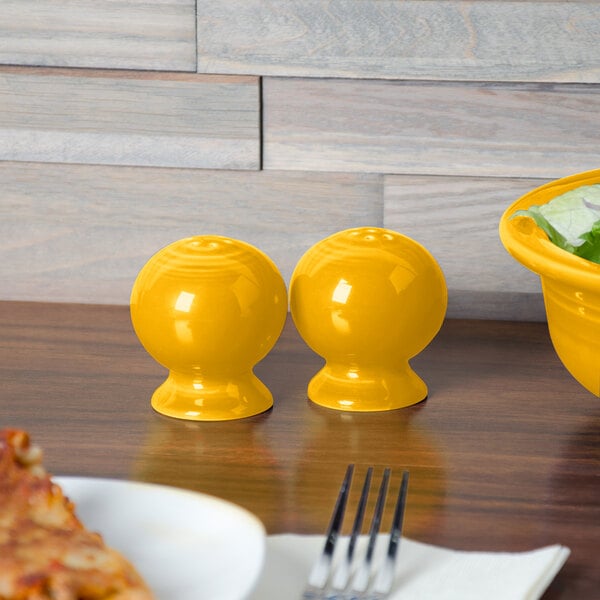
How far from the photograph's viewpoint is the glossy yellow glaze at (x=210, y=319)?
80cm

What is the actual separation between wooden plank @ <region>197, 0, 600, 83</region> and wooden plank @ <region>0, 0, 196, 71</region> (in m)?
0.03

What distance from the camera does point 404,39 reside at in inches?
42.5

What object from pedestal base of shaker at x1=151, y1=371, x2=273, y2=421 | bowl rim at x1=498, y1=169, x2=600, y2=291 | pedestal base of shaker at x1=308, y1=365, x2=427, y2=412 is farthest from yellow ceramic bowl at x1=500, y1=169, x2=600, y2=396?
pedestal base of shaker at x1=151, y1=371, x2=273, y2=421

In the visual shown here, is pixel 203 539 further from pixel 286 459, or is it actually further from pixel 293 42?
pixel 293 42

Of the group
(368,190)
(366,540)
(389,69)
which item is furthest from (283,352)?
(366,540)

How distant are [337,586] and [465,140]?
668mm

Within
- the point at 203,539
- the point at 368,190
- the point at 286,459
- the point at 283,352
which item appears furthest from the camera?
the point at 368,190

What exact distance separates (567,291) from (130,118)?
0.58 metres

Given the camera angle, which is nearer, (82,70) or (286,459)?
(286,459)

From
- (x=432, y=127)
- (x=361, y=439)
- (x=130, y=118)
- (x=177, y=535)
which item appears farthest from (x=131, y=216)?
(x=177, y=535)

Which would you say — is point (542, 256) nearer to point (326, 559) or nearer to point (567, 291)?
point (567, 291)

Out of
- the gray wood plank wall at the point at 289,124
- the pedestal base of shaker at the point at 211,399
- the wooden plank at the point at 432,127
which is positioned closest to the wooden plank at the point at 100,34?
the gray wood plank wall at the point at 289,124

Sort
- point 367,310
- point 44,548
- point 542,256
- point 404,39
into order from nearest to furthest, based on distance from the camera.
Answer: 1. point 44,548
2. point 542,256
3. point 367,310
4. point 404,39

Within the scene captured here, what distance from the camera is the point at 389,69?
109 centimetres
